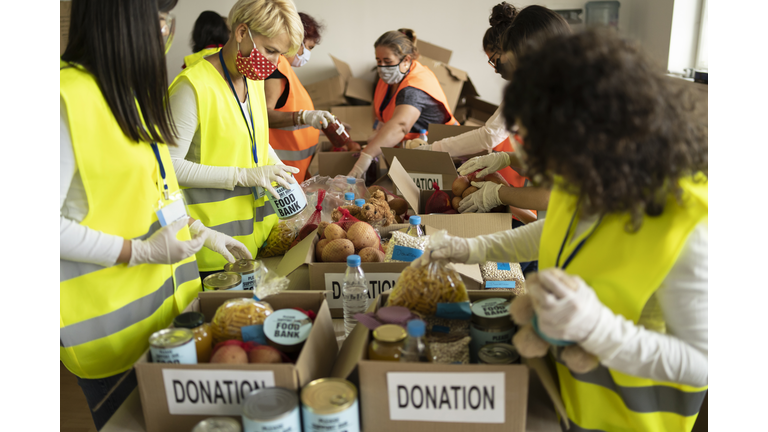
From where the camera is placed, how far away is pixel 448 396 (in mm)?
956

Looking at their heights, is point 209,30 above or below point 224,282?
above

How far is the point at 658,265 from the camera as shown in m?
0.83

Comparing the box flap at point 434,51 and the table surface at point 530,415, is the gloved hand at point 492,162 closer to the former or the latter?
the table surface at point 530,415

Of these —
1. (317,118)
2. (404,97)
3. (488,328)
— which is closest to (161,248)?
(488,328)

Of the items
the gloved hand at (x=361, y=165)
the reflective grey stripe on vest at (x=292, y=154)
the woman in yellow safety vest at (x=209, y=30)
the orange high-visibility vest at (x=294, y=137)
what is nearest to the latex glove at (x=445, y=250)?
the gloved hand at (x=361, y=165)

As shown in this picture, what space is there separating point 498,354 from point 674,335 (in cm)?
34

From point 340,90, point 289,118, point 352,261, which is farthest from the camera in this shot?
point 340,90

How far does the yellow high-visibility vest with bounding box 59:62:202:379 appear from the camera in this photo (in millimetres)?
1075

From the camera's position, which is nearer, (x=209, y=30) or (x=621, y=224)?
(x=621, y=224)

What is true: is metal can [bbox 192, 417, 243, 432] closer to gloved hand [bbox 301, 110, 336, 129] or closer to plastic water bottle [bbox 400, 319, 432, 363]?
plastic water bottle [bbox 400, 319, 432, 363]

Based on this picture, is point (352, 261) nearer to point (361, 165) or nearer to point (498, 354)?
point (498, 354)

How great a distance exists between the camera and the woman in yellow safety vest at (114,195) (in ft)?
3.53

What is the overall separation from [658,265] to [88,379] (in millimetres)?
1391

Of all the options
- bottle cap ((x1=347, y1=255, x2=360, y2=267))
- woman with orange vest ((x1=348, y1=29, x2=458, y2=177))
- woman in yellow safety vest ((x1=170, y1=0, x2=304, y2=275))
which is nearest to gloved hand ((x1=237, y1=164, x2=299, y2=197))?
woman in yellow safety vest ((x1=170, y1=0, x2=304, y2=275))
